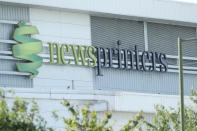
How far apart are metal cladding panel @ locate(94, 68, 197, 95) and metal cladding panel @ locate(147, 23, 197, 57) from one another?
4.68 feet

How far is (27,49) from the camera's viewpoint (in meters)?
46.0

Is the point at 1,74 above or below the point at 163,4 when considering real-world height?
below

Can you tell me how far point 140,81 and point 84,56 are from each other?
14.2 ft

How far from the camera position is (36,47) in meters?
46.4

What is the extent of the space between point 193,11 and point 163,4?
2412 millimetres

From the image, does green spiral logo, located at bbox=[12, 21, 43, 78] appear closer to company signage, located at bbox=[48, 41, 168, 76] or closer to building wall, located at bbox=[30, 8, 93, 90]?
building wall, located at bbox=[30, 8, 93, 90]

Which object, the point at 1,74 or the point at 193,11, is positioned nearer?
the point at 1,74

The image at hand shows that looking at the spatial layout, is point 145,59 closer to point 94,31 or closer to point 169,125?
point 94,31

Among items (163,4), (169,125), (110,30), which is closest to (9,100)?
(169,125)

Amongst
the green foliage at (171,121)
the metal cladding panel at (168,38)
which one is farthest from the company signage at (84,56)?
the green foliage at (171,121)

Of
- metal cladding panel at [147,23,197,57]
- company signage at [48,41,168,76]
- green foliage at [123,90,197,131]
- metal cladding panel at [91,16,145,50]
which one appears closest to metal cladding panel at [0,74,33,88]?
company signage at [48,41,168,76]

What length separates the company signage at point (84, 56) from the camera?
45969mm

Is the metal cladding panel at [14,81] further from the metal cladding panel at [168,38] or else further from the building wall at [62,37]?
the metal cladding panel at [168,38]

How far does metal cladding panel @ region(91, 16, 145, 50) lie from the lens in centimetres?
4966
